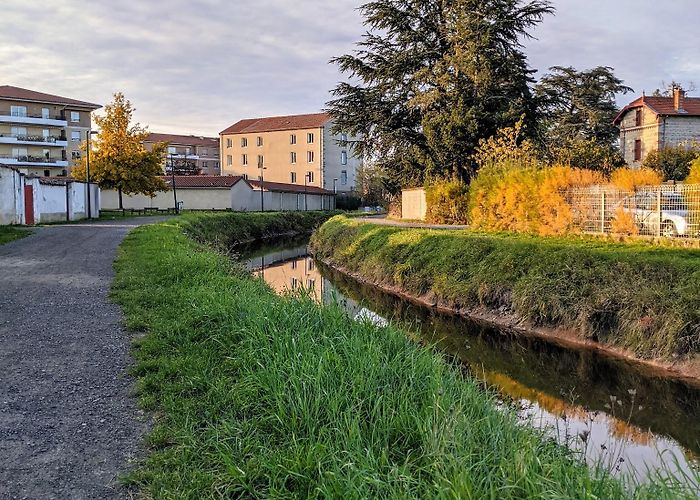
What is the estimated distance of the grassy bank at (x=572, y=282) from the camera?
9.59 m

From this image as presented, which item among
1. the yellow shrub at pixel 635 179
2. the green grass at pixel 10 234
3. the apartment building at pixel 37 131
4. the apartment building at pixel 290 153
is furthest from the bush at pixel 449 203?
the apartment building at pixel 37 131

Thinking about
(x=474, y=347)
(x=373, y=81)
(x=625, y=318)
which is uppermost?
(x=373, y=81)

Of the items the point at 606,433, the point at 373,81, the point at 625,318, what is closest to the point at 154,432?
the point at 606,433

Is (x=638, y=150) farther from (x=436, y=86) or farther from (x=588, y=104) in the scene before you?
(x=436, y=86)

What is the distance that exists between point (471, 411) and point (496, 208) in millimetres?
16403

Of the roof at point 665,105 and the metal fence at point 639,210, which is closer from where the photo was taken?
the metal fence at point 639,210

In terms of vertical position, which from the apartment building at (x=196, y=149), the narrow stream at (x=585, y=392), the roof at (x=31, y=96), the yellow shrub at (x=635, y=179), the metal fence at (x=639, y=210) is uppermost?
the roof at (x=31, y=96)

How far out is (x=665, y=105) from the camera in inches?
1741

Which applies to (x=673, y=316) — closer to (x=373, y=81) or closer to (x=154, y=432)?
(x=154, y=432)

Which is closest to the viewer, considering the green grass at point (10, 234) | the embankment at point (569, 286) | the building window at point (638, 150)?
the embankment at point (569, 286)

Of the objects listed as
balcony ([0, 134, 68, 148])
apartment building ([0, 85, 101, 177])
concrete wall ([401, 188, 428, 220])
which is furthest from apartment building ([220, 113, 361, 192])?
concrete wall ([401, 188, 428, 220])

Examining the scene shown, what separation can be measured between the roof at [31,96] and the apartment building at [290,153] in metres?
19.1

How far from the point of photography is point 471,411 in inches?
177

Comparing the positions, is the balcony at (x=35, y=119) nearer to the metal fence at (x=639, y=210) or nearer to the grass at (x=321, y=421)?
the metal fence at (x=639, y=210)
